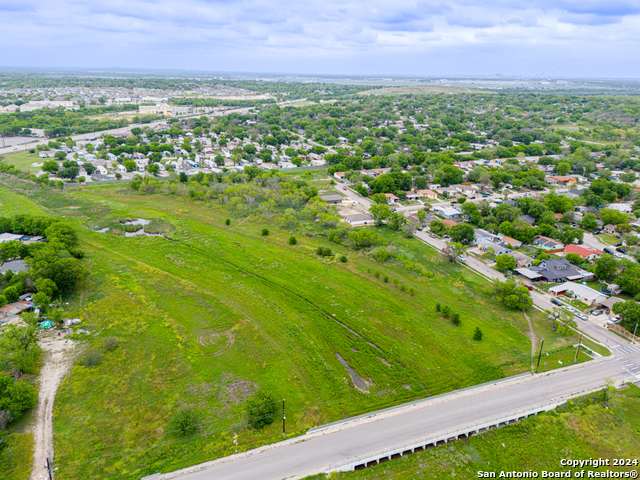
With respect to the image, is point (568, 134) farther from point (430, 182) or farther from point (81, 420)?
point (81, 420)

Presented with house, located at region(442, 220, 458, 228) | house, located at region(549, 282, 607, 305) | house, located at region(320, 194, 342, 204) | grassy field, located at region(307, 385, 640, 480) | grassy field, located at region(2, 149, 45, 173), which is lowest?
grassy field, located at region(307, 385, 640, 480)

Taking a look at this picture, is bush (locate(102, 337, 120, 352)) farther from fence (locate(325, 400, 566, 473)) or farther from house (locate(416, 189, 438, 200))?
house (locate(416, 189, 438, 200))

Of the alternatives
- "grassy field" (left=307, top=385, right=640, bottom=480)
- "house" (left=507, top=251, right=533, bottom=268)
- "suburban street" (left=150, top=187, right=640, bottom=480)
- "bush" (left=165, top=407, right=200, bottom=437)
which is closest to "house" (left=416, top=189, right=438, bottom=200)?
"house" (left=507, top=251, right=533, bottom=268)

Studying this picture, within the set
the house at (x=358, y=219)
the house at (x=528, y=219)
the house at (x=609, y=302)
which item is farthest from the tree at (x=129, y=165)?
the house at (x=609, y=302)

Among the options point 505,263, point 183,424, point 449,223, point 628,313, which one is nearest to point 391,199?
point 449,223

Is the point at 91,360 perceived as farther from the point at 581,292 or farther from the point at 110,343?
the point at 581,292

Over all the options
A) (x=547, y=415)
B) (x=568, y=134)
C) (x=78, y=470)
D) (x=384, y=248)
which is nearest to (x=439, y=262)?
(x=384, y=248)
